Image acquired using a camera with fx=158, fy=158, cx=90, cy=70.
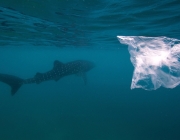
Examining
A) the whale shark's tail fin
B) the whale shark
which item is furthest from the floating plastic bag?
the whale shark's tail fin

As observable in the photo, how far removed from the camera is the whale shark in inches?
645

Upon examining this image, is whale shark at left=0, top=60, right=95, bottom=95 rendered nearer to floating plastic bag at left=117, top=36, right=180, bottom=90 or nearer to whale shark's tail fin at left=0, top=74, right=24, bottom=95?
whale shark's tail fin at left=0, top=74, right=24, bottom=95

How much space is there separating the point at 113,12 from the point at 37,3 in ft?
17.2

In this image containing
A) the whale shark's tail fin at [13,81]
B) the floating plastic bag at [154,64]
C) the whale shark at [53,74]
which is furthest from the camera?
the whale shark at [53,74]

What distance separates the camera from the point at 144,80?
6195 millimetres

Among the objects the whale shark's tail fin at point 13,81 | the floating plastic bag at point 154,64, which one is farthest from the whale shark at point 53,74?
the floating plastic bag at point 154,64

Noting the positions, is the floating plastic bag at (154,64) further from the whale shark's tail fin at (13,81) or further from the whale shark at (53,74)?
the whale shark's tail fin at (13,81)

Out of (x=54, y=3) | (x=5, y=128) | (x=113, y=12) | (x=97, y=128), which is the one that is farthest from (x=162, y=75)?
(x=5, y=128)

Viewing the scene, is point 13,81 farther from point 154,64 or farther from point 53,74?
point 154,64

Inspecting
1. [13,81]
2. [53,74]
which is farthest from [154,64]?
[13,81]

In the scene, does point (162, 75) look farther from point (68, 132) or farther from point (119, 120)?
point (119, 120)

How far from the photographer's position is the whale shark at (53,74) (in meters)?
16.4

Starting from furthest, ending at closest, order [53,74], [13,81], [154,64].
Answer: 1. [53,74]
2. [13,81]
3. [154,64]

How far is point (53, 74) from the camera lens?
18.1 m
